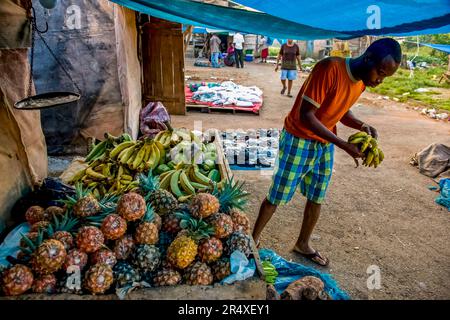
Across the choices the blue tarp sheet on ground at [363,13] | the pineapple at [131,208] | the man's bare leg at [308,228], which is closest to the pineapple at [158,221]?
the pineapple at [131,208]

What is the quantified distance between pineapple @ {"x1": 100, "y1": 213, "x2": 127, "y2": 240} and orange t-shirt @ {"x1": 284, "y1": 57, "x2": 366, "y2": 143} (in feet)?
5.82

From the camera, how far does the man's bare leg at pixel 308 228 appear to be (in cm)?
366

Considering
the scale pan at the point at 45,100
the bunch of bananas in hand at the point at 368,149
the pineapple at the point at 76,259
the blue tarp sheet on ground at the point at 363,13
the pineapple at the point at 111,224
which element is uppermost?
the blue tarp sheet on ground at the point at 363,13

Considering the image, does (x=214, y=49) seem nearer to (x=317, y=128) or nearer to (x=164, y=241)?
(x=317, y=128)

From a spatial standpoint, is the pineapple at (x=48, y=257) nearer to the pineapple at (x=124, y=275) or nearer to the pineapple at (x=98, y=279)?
the pineapple at (x=98, y=279)

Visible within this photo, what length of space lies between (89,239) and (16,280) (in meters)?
0.47

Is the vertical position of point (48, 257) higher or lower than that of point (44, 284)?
higher

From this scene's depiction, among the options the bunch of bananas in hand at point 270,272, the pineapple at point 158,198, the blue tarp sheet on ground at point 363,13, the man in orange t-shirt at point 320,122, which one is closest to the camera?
the pineapple at point 158,198

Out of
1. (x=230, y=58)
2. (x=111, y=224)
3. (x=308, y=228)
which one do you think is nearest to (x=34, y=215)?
(x=111, y=224)

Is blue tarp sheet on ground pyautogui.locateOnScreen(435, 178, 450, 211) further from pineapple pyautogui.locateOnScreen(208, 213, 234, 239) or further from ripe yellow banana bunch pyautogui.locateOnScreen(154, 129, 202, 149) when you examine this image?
pineapple pyautogui.locateOnScreen(208, 213, 234, 239)

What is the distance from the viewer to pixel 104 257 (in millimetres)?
2289

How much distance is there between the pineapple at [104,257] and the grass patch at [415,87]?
12570mm

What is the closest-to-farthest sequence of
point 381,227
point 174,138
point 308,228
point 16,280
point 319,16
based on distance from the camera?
point 16,280 < point 319,16 < point 308,228 < point 381,227 < point 174,138

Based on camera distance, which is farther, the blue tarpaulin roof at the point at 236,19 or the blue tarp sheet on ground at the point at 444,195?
the blue tarp sheet on ground at the point at 444,195
